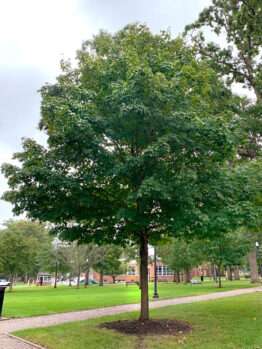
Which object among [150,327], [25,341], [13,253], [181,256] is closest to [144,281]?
[150,327]

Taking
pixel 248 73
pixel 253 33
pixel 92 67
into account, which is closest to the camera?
pixel 92 67

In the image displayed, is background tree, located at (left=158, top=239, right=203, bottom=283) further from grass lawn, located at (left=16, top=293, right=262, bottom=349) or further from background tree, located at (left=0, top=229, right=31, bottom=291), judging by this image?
grass lawn, located at (left=16, top=293, right=262, bottom=349)

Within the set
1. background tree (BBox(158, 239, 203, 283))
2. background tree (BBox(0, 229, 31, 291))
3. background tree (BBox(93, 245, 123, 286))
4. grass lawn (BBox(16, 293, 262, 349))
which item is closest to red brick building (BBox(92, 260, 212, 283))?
background tree (BBox(93, 245, 123, 286))

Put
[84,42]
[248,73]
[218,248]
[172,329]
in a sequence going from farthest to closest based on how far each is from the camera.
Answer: [218,248] < [248,73] < [84,42] < [172,329]

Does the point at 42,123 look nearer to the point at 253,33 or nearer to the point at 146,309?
the point at 146,309

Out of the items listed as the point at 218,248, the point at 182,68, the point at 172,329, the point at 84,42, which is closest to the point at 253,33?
the point at 84,42

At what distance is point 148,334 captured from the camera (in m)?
8.70

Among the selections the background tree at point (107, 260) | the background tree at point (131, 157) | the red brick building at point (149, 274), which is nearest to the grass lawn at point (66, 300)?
the background tree at point (131, 157)

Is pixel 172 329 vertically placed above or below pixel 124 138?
below

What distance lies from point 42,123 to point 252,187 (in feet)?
19.4

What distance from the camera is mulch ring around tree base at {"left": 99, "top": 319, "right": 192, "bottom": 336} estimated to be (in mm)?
8922

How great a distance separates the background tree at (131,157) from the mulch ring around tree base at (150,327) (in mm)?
496

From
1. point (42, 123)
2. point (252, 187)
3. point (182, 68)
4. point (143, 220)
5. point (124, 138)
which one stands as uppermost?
point (182, 68)

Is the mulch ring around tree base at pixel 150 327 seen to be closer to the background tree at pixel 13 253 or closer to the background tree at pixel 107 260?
the background tree at pixel 13 253
